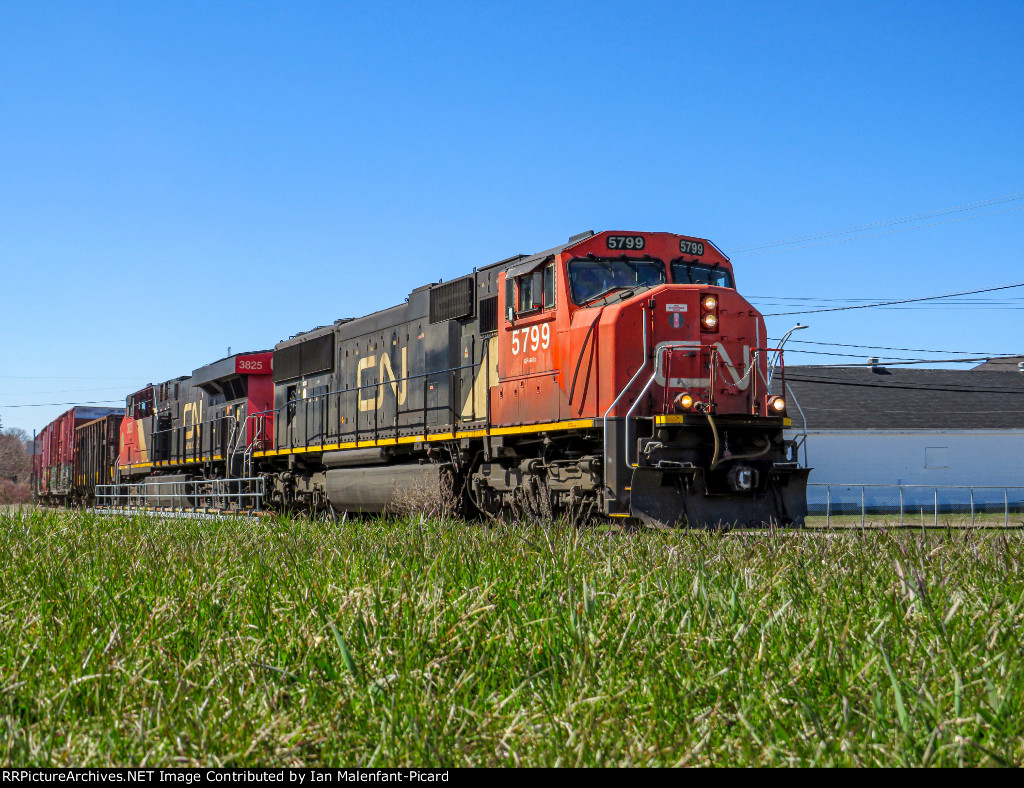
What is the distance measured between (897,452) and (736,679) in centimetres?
3965

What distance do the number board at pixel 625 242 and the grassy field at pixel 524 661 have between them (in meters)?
7.10

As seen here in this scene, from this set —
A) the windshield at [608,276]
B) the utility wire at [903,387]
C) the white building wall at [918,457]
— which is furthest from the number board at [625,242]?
the utility wire at [903,387]

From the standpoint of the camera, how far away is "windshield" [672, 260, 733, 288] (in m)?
12.2

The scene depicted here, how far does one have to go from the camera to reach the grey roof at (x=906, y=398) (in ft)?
130

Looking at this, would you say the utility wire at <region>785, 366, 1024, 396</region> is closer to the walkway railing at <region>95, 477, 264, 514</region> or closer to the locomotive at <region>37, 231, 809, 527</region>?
the walkway railing at <region>95, 477, 264, 514</region>

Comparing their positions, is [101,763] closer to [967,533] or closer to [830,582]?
[830,582]

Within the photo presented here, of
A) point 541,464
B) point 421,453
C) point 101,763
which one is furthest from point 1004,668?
point 421,453

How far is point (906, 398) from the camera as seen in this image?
136 feet

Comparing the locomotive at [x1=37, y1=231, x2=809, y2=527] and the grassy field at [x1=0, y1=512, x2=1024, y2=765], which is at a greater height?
the locomotive at [x1=37, y1=231, x2=809, y2=527]

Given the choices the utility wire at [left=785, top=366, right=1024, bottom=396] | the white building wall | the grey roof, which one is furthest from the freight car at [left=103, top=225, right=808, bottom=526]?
the utility wire at [left=785, top=366, right=1024, bottom=396]

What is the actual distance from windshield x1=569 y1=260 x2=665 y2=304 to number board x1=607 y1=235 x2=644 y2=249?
7.4 inches

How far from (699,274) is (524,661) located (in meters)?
9.74

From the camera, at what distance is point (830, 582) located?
442cm

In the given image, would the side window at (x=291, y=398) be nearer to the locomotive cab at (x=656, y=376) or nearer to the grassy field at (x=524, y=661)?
the locomotive cab at (x=656, y=376)
